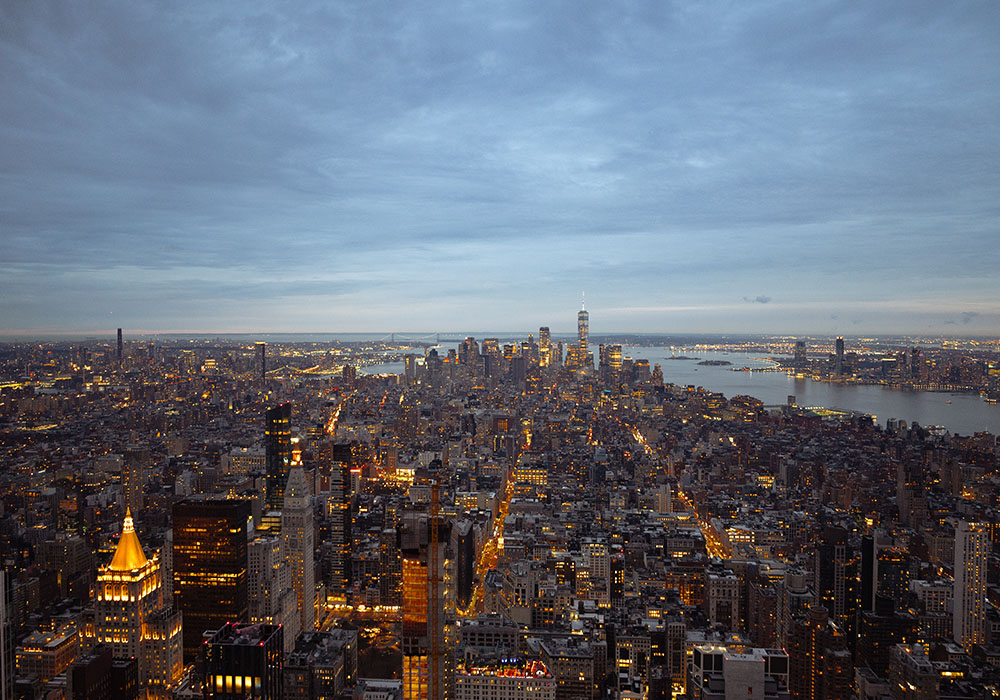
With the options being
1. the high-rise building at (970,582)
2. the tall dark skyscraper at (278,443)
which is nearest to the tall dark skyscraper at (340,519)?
the tall dark skyscraper at (278,443)

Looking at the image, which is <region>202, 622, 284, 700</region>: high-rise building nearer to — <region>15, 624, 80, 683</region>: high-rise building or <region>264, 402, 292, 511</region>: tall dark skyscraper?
<region>15, 624, 80, 683</region>: high-rise building

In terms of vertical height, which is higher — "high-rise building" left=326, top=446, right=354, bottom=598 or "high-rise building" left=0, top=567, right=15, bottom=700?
"high-rise building" left=0, top=567, right=15, bottom=700

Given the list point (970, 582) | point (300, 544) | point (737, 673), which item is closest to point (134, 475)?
point (300, 544)

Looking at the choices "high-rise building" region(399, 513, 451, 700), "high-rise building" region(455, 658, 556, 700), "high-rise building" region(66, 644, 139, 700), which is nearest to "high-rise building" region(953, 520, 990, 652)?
"high-rise building" region(455, 658, 556, 700)

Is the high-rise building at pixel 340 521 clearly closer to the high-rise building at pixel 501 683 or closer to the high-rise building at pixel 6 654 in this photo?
the high-rise building at pixel 501 683

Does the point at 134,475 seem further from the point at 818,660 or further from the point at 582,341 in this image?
the point at 582,341

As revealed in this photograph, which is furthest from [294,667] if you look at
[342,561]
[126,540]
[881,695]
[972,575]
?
[972,575]
